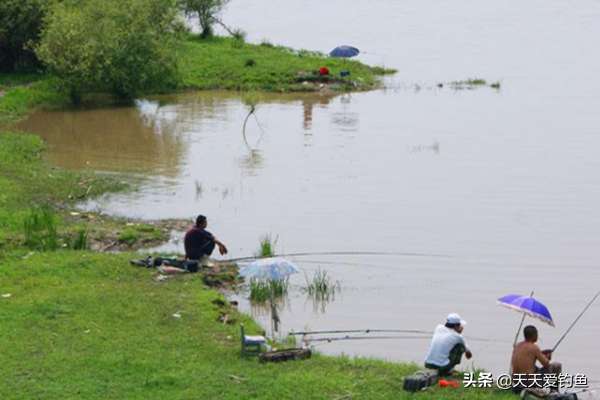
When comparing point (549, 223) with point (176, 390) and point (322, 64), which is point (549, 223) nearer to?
point (176, 390)

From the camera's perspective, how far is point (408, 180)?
1185 inches

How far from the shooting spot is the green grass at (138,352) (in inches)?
525

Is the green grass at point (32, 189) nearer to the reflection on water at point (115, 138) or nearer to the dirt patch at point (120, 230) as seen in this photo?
the dirt patch at point (120, 230)

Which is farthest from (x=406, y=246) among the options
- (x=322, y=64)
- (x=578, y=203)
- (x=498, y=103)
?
(x=322, y=64)

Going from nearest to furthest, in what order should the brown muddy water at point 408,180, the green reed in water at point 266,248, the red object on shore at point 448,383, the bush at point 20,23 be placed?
1. the red object on shore at point 448,383
2. the brown muddy water at point 408,180
3. the green reed in water at point 266,248
4. the bush at point 20,23

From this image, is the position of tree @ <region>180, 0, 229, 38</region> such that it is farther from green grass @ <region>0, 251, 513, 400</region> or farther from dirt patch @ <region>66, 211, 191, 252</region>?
green grass @ <region>0, 251, 513, 400</region>

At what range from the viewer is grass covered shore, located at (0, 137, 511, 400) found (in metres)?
13.4

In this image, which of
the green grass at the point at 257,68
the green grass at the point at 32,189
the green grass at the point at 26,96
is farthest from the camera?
the green grass at the point at 257,68

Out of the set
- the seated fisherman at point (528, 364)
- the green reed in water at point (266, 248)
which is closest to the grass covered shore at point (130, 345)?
the seated fisherman at point (528, 364)

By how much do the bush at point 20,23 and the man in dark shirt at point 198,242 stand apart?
79.1 ft

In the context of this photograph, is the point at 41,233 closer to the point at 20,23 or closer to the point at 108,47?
the point at 108,47

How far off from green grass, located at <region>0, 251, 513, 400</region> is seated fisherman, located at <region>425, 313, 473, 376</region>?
0.50 metres

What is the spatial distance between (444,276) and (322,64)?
28445 mm

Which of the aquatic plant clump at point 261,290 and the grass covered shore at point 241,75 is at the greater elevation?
the grass covered shore at point 241,75
